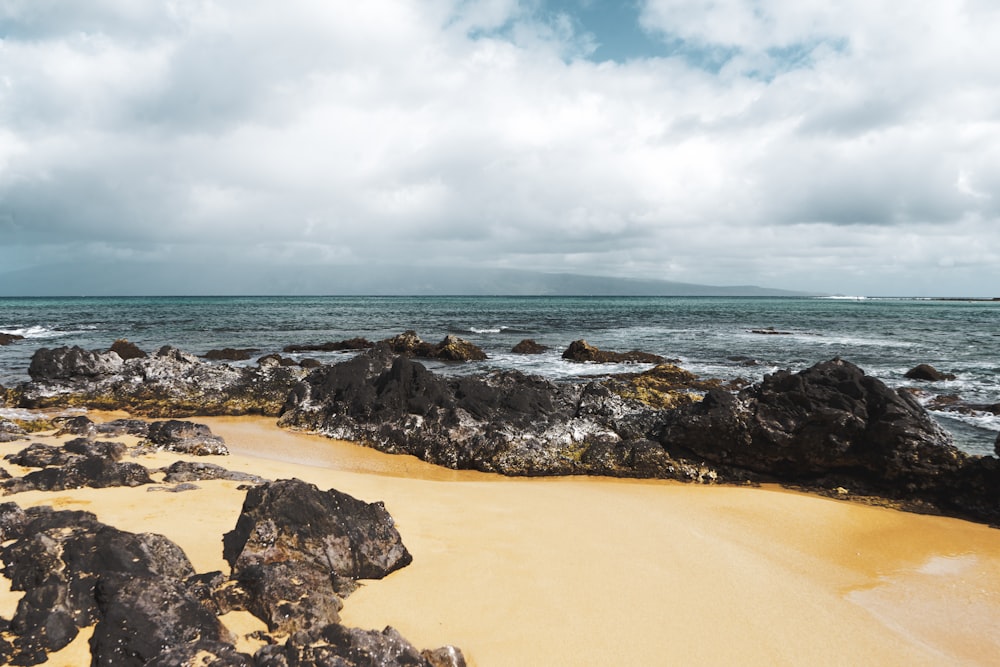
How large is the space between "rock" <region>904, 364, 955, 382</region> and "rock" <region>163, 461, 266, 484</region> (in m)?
24.4

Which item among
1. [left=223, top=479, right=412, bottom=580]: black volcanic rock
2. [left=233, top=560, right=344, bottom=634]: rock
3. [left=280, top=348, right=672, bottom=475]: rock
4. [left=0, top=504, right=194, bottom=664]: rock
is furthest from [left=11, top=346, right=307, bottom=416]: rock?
[left=233, top=560, right=344, bottom=634]: rock

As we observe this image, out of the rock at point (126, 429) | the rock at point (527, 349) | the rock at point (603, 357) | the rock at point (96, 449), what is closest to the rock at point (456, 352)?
the rock at point (527, 349)

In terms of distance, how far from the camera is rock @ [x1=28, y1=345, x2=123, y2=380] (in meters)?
15.7

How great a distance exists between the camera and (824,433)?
30.6 ft

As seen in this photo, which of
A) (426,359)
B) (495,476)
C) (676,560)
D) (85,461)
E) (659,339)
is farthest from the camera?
(659,339)

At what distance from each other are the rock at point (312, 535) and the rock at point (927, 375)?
2381 centimetres

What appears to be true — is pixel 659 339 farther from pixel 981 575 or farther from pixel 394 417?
pixel 981 575

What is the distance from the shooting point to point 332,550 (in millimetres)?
4727

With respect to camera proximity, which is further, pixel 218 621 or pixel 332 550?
pixel 332 550

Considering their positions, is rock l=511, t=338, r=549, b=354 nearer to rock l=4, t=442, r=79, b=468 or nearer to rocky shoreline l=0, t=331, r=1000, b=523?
rocky shoreline l=0, t=331, r=1000, b=523

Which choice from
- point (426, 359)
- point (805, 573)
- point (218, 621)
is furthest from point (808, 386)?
point (426, 359)

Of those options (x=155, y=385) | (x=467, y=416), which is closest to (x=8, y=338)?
(x=155, y=385)

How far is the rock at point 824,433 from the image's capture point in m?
8.67

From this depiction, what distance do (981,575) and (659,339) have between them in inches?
1340
